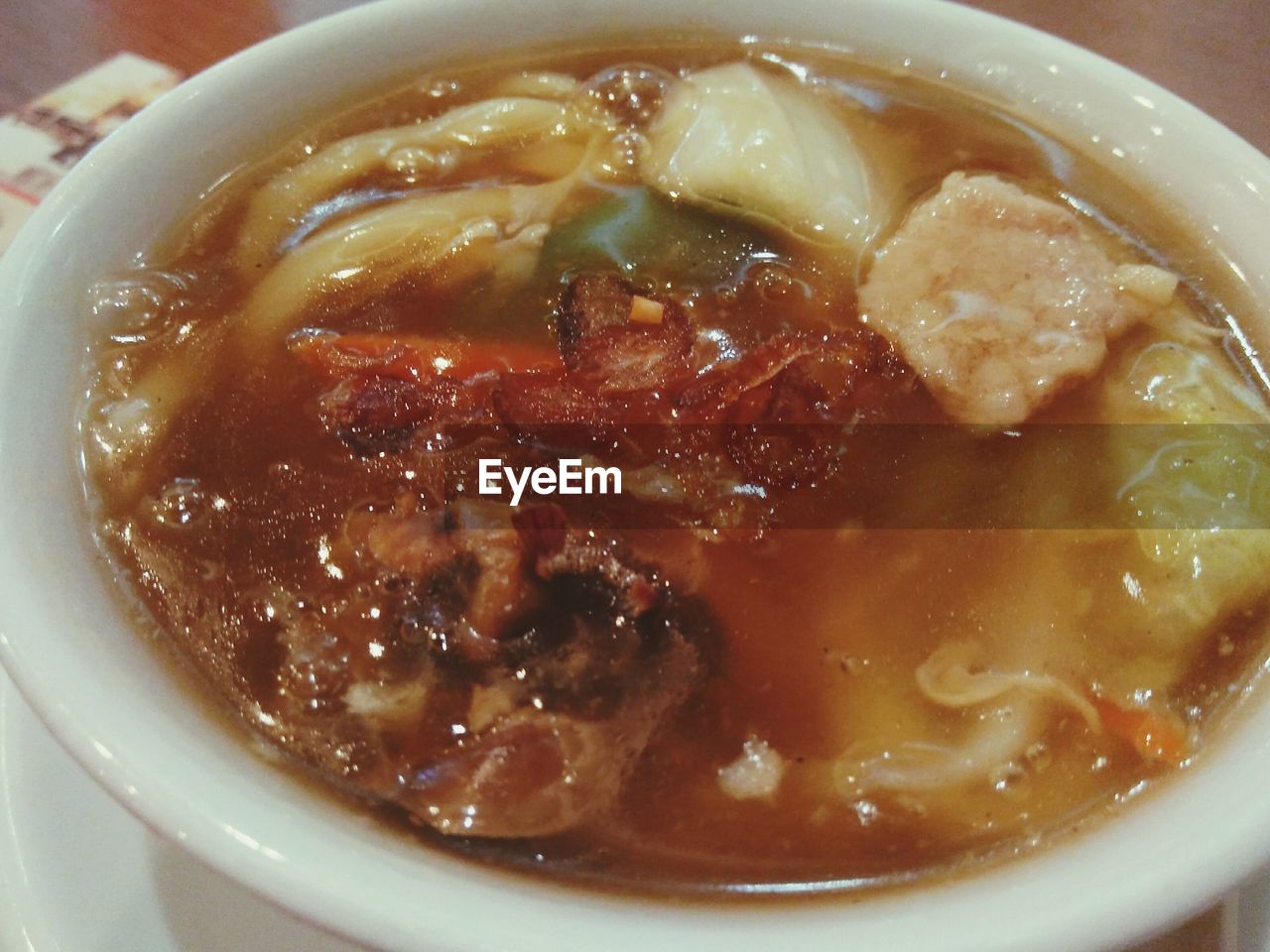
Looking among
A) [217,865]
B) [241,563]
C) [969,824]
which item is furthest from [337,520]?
[969,824]

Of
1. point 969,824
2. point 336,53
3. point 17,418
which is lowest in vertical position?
point 969,824

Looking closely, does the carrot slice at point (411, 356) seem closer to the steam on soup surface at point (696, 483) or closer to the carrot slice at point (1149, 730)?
the steam on soup surface at point (696, 483)

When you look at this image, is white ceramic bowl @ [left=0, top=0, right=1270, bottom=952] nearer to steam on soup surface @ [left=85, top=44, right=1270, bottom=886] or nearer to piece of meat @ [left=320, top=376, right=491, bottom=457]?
steam on soup surface @ [left=85, top=44, right=1270, bottom=886]

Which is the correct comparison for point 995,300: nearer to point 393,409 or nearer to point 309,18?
point 393,409

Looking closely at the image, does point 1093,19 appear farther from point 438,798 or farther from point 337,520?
point 438,798

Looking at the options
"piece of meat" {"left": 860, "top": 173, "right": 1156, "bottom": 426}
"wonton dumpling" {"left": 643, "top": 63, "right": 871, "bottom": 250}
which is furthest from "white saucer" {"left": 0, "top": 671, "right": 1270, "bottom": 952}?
"wonton dumpling" {"left": 643, "top": 63, "right": 871, "bottom": 250}

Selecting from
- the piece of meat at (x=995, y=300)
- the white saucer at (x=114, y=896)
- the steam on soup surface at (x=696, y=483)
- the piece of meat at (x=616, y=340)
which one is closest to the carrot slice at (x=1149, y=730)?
the steam on soup surface at (x=696, y=483)
